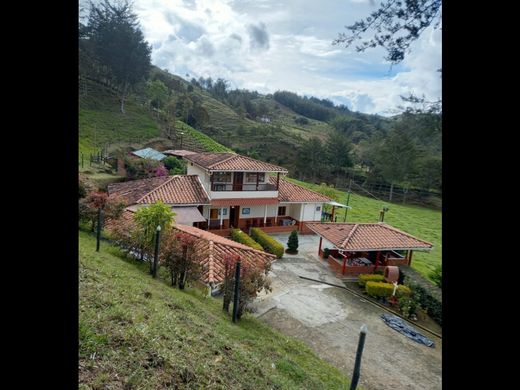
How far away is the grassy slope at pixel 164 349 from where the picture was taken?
4082mm

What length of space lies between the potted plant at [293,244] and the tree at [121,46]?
112ft

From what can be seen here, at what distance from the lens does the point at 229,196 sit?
71.9ft

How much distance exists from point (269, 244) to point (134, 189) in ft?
29.3

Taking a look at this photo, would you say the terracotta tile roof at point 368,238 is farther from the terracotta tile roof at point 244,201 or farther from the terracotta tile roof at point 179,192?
the terracotta tile roof at point 179,192

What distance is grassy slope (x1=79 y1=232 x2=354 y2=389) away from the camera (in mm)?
4082

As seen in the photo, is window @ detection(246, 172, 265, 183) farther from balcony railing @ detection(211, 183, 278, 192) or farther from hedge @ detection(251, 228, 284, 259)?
hedge @ detection(251, 228, 284, 259)

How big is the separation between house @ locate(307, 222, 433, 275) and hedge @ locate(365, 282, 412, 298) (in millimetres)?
2284

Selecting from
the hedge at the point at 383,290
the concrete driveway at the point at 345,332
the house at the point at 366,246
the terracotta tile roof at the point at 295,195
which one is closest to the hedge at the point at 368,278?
the hedge at the point at 383,290

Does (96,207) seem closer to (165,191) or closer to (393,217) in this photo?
(165,191)

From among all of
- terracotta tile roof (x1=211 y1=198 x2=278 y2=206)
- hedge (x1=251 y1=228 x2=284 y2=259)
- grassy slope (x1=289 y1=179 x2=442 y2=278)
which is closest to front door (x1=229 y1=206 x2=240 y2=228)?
terracotta tile roof (x1=211 y1=198 x2=278 y2=206)

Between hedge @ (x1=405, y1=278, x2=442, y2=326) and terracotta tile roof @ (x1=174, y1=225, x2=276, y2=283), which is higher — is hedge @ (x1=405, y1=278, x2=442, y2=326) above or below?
below

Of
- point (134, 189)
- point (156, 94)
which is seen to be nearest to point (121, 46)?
point (156, 94)
